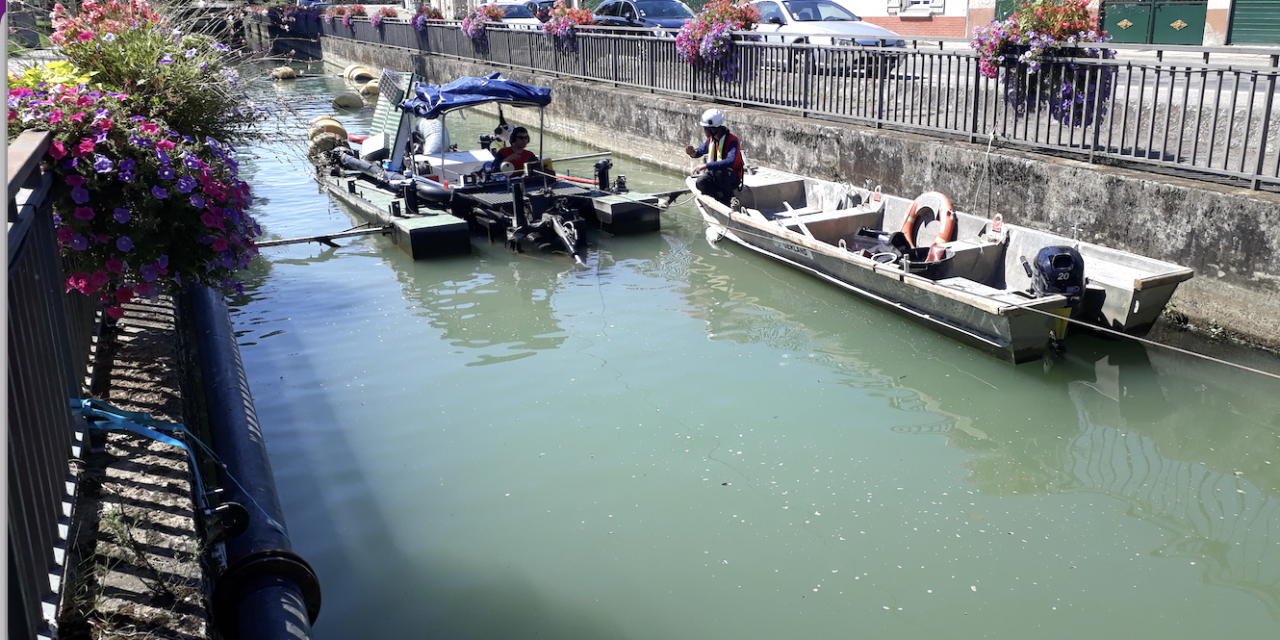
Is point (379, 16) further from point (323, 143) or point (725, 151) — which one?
point (725, 151)

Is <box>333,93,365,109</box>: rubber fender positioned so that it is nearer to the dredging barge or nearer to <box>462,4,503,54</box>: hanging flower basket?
<box>462,4,503,54</box>: hanging flower basket

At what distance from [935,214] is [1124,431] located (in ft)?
12.0

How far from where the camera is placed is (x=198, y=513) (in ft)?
13.0

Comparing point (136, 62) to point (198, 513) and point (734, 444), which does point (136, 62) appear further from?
point (734, 444)

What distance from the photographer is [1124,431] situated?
22.7ft

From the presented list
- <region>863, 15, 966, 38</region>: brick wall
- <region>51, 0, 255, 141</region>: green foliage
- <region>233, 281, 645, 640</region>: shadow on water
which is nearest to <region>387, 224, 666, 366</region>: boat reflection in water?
<region>233, 281, 645, 640</region>: shadow on water

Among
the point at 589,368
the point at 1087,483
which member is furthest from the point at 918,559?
the point at 589,368

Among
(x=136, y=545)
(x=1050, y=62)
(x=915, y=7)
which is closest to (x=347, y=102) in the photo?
(x=915, y=7)

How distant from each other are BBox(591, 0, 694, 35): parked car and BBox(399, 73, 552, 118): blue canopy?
10294mm

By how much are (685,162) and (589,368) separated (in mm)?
9387

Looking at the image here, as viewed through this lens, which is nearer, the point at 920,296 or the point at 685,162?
the point at 920,296

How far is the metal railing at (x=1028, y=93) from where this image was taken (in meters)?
8.73

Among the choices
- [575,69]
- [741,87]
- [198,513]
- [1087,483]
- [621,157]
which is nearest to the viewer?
[198,513]

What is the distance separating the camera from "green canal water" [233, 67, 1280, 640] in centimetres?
495
